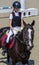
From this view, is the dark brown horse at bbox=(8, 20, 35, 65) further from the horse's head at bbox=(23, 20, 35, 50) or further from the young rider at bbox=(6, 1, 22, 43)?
the young rider at bbox=(6, 1, 22, 43)

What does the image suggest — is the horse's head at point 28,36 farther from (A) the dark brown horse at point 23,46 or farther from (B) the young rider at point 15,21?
(B) the young rider at point 15,21

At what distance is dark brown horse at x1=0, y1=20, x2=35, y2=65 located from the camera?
Answer: 9055 mm

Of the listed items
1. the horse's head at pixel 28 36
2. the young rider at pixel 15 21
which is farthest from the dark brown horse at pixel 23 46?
the young rider at pixel 15 21

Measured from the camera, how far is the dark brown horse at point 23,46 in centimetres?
905

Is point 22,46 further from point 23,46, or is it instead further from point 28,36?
point 28,36

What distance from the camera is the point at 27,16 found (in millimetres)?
20672

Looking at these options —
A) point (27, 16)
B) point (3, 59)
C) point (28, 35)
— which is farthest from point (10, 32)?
point (27, 16)

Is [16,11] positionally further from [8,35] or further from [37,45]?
[37,45]

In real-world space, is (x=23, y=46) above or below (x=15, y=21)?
below

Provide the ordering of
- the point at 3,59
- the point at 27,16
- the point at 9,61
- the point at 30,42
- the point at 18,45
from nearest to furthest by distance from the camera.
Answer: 1. the point at 30,42
2. the point at 18,45
3. the point at 9,61
4. the point at 3,59
5. the point at 27,16

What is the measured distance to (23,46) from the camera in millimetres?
9523

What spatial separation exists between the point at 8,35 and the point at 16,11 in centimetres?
78

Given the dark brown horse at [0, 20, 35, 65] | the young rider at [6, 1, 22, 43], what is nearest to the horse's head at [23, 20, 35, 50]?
the dark brown horse at [0, 20, 35, 65]

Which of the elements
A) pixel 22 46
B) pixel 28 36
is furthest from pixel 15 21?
pixel 28 36
